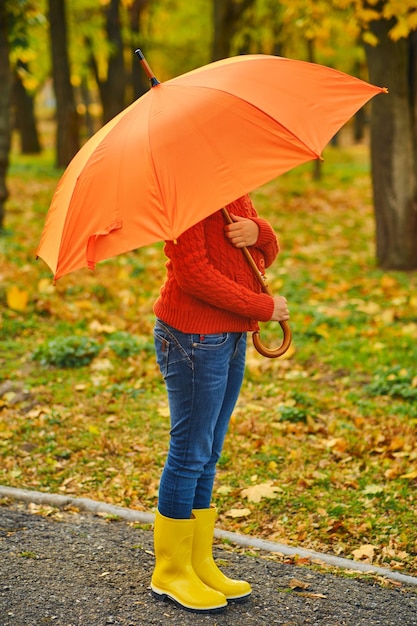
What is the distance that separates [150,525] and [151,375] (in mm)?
2207

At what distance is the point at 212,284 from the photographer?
118 inches

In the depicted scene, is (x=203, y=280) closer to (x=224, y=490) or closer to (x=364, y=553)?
(x=364, y=553)

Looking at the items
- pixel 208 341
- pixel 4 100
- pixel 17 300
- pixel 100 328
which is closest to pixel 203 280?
pixel 208 341

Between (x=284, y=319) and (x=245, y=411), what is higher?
(x=284, y=319)

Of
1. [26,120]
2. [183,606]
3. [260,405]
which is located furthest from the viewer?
[26,120]

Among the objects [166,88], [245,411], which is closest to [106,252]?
[166,88]

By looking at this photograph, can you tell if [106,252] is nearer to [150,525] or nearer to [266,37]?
[150,525]

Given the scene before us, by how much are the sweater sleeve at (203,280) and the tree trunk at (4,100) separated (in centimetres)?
838

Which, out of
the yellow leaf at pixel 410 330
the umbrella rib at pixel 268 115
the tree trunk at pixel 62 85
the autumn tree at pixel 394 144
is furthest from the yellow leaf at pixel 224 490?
the tree trunk at pixel 62 85

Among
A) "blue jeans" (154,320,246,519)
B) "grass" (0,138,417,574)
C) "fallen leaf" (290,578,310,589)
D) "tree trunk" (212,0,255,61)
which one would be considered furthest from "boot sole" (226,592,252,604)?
"tree trunk" (212,0,255,61)

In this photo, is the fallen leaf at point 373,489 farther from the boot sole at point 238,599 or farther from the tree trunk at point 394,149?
the tree trunk at point 394,149

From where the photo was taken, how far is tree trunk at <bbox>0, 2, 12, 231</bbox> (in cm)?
1039

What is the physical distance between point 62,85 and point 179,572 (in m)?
15.6

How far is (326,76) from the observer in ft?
11.0
